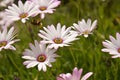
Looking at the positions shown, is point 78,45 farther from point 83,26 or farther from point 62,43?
point 62,43

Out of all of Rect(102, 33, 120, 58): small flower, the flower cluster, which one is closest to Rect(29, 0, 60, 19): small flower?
the flower cluster

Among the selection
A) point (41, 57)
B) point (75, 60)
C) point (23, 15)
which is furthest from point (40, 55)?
point (75, 60)

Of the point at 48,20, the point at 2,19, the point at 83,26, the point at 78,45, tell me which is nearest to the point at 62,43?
the point at 83,26

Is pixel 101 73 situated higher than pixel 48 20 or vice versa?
pixel 48 20

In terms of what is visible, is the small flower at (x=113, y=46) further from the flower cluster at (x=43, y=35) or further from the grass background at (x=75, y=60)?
the grass background at (x=75, y=60)

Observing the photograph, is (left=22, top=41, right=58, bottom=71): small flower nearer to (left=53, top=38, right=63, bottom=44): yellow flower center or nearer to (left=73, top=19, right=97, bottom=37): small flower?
(left=53, top=38, right=63, bottom=44): yellow flower center
